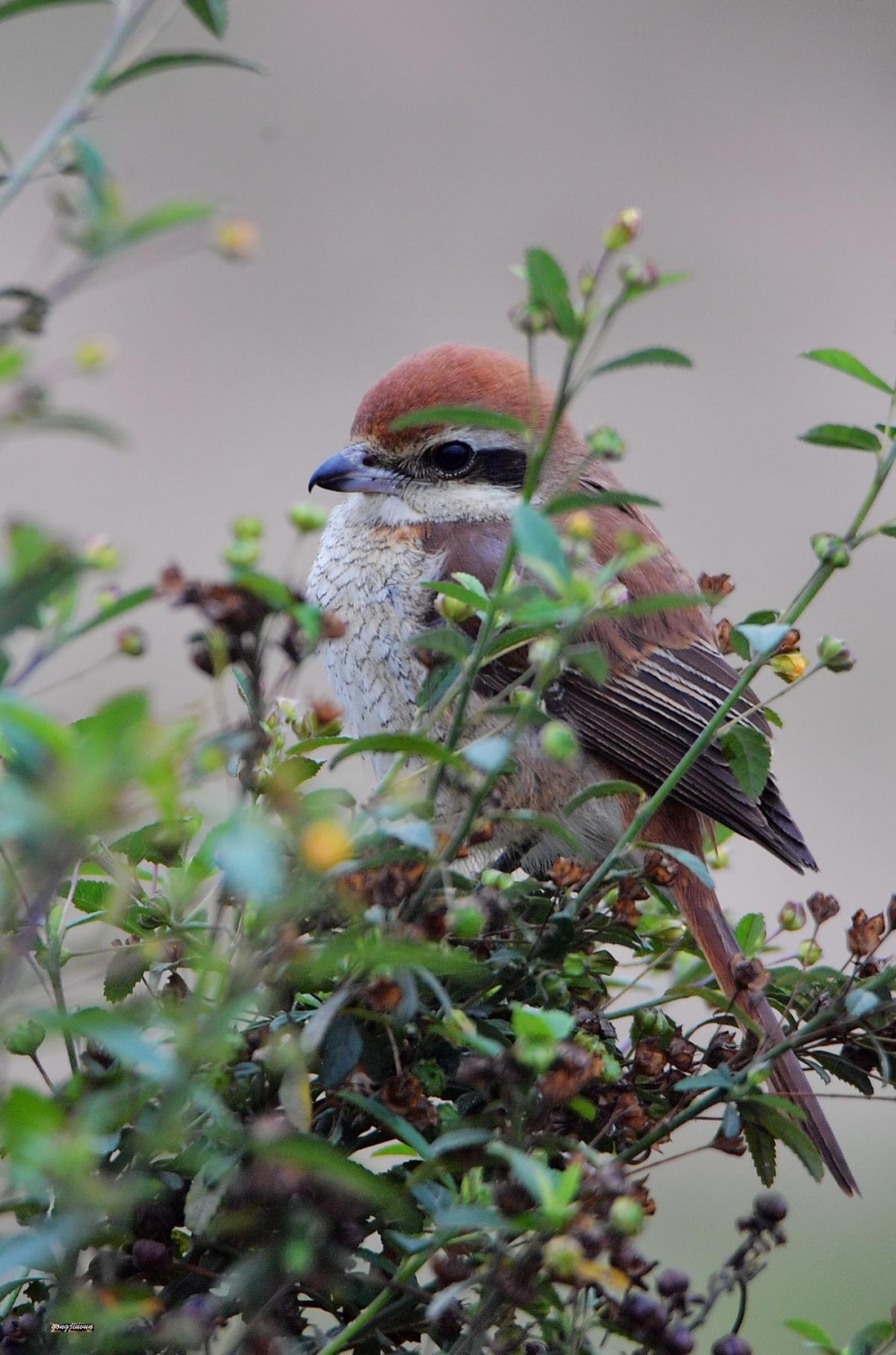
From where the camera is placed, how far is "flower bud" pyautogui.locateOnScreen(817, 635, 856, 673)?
50.0 inches

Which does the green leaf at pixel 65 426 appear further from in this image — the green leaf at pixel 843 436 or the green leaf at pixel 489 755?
the green leaf at pixel 843 436

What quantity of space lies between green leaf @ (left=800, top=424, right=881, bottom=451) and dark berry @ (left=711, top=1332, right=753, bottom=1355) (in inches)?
27.5

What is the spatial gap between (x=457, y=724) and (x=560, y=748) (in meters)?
0.10

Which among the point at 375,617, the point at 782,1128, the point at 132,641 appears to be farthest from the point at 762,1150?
the point at 375,617

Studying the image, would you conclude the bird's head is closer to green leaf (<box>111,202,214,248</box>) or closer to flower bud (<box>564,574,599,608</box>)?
flower bud (<box>564,574,599,608</box>)

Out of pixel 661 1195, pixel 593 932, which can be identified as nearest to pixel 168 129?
pixel 661 1195

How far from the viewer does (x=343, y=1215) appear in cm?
90

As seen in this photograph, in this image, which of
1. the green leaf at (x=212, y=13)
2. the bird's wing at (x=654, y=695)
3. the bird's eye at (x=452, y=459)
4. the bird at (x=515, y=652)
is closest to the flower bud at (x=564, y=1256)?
the green leaf at (x=212, y=13)

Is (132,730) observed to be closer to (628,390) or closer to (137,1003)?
(137,1003)

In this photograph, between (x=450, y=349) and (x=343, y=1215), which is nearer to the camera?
(x=343, y=1215)

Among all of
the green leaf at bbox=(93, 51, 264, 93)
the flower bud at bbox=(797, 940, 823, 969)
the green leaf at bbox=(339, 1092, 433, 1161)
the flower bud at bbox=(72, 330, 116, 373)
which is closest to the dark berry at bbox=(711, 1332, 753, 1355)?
the green leaf at bbox=(339, 1092, 433, 1161)

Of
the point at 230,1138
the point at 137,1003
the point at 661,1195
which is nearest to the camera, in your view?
the point at 137,1003

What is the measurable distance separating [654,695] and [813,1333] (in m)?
1.60

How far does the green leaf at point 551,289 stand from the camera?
99cm
